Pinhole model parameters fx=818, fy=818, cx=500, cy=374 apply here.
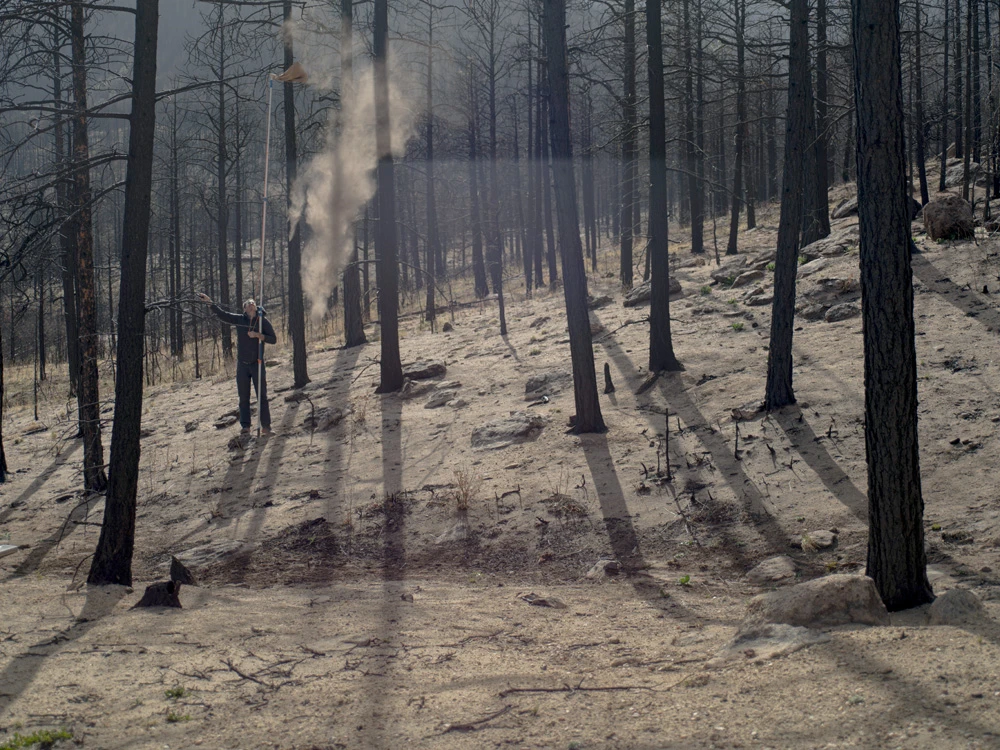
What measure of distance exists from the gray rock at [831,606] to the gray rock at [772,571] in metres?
1.69

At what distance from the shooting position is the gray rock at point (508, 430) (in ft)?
36.2

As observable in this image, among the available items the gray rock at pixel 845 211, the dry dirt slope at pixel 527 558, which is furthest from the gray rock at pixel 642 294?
the gray rock at pixel 845 211

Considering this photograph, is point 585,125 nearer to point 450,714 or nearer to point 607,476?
point 607,476

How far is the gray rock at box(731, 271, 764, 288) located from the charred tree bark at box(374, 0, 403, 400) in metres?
7.16

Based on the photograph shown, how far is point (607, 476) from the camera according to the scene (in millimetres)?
9469

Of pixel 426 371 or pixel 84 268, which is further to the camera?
pixel 426 371

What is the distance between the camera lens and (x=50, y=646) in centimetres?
542

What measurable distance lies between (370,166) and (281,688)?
36.2 ft

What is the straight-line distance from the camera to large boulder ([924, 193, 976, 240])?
14.6 meters

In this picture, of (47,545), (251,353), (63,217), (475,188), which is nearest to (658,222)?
(251,353)

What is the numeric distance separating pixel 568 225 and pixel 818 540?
16.6ft

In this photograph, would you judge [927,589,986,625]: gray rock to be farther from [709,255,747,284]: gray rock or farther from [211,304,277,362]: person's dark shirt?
[709,255,747,284]: gray rock

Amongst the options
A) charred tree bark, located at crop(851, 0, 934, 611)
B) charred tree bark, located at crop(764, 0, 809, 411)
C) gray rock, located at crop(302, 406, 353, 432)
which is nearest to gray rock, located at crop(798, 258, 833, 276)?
charred tree bark, located at crop(764, 0, 809, 411)

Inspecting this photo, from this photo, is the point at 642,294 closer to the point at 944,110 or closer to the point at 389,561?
the point at 944,110
